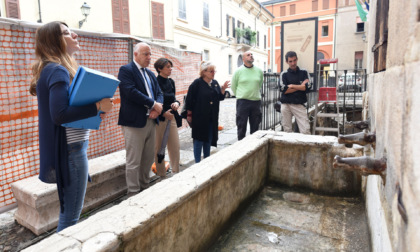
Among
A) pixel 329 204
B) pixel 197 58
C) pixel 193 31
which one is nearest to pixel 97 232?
pixel 329 204

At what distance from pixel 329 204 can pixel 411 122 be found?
259 centimetres

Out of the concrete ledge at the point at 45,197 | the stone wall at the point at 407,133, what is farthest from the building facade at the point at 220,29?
the stone wall at the point at 407,133

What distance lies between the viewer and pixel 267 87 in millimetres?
6043

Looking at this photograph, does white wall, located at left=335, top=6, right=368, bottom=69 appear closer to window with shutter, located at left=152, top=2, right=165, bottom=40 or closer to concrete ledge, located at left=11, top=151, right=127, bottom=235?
window with shutter, located at left=152, top=2, right=165, bottom=40

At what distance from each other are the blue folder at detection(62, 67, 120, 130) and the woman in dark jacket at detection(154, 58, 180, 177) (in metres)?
1.90

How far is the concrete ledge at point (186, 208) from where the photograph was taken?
1.51 metres

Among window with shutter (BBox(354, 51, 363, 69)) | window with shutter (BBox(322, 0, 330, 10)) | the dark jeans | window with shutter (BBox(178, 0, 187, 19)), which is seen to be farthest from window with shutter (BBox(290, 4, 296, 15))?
the dark jeans

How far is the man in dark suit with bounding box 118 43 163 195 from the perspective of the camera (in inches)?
126

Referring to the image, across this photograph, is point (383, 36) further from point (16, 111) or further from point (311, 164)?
point (16, 111)

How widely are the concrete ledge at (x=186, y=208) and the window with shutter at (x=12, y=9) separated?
11000 mm

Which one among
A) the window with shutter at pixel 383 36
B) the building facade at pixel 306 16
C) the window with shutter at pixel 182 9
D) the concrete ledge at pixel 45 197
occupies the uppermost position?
the building facade at pixel 306 16

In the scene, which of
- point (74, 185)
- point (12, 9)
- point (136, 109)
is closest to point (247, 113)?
point (136, 109)

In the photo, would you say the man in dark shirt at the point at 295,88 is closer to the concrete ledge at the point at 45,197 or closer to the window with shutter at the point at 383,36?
the window with shutter at the point at 383,36

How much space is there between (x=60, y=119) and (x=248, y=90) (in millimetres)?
3600
